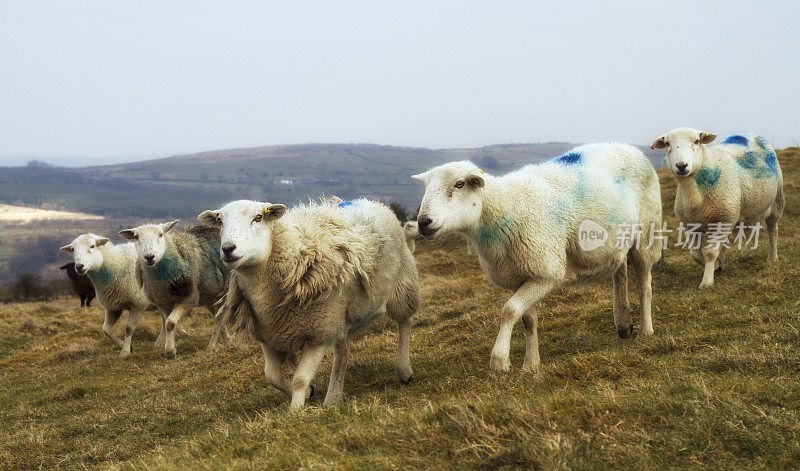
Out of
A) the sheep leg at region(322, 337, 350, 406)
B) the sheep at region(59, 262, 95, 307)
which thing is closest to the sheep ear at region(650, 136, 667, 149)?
the sheep leg at region(322, 337, 350, 406)

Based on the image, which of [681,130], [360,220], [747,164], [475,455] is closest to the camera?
[475,455]

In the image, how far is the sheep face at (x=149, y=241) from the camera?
11578mm

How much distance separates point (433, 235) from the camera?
578 cm

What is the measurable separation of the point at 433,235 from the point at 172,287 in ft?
26.8

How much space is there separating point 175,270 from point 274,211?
696cm

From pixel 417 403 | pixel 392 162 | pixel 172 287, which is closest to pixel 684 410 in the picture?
pixel 417 403

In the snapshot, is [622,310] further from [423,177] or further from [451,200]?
[423,177]

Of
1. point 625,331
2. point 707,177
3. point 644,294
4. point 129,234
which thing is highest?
point 707,177

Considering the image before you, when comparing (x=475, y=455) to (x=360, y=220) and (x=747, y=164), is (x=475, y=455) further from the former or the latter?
(x=747, y=164)

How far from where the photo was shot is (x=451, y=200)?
19.5ft

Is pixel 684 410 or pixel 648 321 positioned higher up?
pixel 684 410

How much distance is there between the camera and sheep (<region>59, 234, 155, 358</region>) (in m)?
13.5

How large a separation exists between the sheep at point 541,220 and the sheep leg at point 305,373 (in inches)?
67.9

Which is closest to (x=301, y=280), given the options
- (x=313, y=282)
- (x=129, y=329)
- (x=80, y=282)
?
(x=313, y=282)
